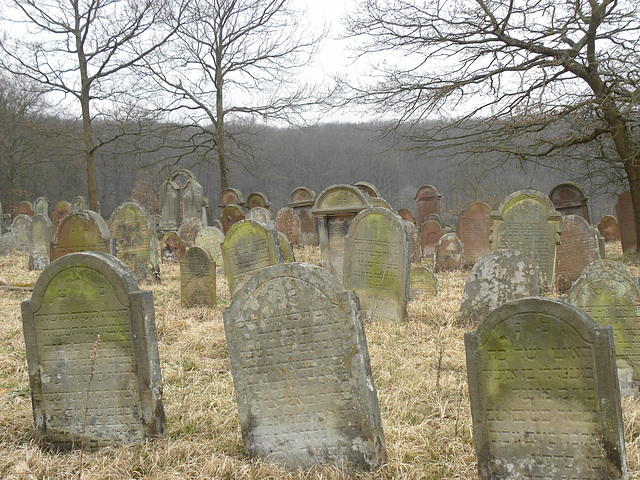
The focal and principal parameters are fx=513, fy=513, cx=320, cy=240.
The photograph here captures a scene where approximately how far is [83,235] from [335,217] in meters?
4.07

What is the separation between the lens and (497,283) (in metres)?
5.93

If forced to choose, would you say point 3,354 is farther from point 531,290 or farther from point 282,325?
point 531,290

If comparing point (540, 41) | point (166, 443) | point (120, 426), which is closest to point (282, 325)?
point (166, 443)

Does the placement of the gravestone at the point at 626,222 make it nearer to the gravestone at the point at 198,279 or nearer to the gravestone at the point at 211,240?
the gravestone at the point at 211,240

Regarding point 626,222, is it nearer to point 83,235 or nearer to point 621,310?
point 621,310

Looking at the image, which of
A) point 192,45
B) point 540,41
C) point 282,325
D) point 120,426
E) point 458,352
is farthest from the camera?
point 192,45

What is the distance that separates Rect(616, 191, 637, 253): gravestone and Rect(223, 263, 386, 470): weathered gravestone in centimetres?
1241

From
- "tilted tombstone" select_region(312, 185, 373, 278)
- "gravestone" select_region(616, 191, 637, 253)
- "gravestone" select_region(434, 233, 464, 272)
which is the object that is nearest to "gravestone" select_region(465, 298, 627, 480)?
"tilted tombstone" select_region(312, 185, 373, 278)

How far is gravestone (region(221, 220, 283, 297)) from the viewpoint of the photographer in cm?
736

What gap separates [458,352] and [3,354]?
14.3 feet

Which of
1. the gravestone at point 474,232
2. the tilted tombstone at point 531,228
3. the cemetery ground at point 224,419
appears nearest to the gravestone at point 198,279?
the cemetery ground at point 224,419

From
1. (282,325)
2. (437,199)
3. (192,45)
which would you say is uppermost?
(192,45)

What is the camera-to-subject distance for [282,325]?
305 centimetres

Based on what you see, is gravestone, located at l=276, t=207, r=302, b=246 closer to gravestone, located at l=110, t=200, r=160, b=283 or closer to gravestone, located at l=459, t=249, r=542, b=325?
gravestone, located at l=110, t=200, r=160, b=283
